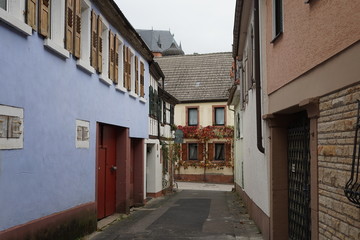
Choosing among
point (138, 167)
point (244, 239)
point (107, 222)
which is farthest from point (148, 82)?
point (244, 239)

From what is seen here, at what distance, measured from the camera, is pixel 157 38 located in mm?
77562

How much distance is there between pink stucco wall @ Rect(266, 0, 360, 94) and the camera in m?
4.69

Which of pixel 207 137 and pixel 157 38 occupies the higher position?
pixel 157 38

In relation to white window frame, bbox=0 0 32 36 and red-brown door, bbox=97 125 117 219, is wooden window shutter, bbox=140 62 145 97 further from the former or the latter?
white window frame, bbox=0 0 32 36

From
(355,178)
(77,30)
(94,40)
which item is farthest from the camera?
(94,40)

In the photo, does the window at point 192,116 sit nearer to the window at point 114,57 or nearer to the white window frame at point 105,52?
the window at point 114,57

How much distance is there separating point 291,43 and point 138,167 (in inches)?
445

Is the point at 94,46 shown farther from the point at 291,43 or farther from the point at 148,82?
the point at 148,82

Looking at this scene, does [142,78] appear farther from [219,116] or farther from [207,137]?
[219,116]

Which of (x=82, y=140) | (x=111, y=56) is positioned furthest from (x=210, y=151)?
(x=82, y=140)

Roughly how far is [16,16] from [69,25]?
248cm

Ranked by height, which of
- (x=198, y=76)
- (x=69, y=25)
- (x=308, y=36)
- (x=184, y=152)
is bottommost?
(x=184, y=152)

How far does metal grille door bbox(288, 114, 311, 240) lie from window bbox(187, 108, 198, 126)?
28.1 m

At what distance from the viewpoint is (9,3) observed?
6.79 metres
